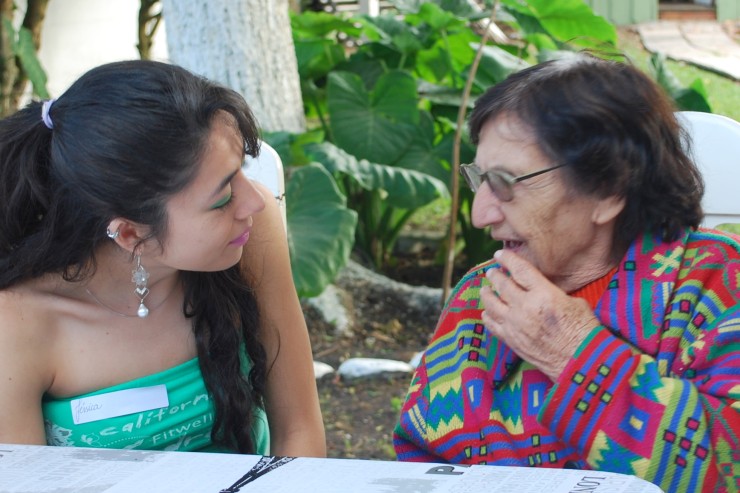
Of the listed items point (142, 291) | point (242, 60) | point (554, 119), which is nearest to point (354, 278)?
point (242, 60)

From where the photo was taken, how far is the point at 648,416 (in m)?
1.55

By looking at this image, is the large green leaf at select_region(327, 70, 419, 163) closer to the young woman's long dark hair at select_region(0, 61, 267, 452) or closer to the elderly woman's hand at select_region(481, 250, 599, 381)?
the young woman's long dark hair at select_region(0, 61, 267, 452)

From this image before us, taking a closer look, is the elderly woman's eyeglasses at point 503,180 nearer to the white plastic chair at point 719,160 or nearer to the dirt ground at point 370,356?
the white plastic chair at point 719,160

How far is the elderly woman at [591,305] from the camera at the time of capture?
1560 mm

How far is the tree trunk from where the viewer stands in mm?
4508

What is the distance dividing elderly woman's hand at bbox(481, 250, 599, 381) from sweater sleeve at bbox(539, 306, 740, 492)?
0.04m

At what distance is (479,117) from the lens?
1.81 metres

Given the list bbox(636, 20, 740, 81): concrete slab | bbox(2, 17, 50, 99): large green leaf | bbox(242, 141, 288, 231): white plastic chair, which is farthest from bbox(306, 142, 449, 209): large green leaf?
bbox(636, 20, 740, 81): concrete slab

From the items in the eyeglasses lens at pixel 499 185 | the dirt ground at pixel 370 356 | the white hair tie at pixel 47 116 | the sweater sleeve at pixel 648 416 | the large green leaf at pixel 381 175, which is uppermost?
the white hair tie at pixel 47 116

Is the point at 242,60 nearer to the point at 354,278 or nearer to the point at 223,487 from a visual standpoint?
the point at 354,278

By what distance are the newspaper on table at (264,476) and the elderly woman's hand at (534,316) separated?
1.07 ft

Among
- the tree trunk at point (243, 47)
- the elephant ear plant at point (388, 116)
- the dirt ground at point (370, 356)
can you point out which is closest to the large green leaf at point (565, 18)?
the elephant ear plant at point (388, 116)

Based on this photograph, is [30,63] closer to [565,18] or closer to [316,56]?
[316,56]

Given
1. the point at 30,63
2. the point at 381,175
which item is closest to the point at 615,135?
the point at 381,175
